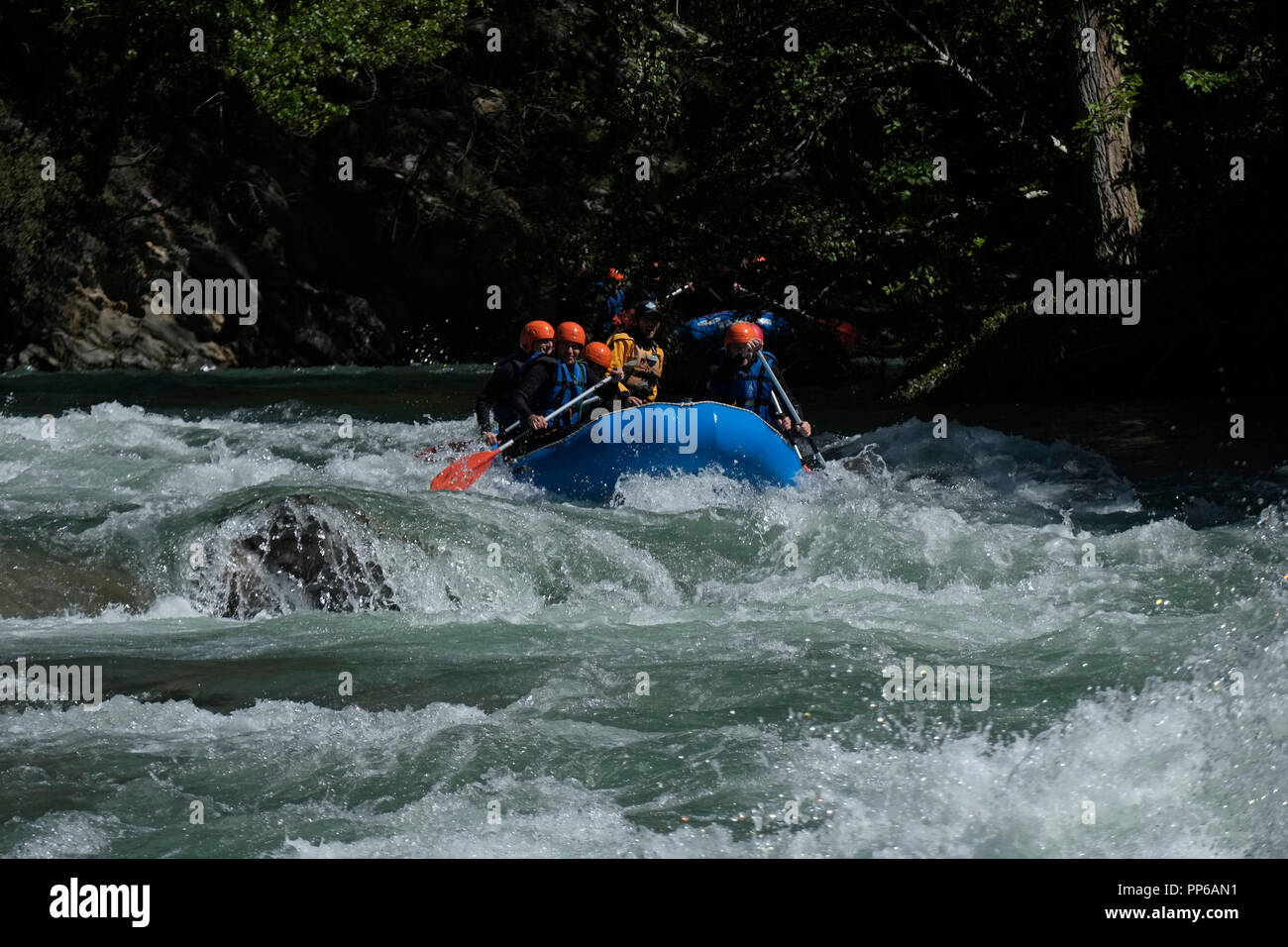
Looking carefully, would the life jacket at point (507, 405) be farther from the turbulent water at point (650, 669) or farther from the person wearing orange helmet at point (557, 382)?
the turbulent water at point (650, 669)

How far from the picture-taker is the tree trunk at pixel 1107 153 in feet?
46.2

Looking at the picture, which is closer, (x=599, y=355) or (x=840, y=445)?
(x=599, y=355)

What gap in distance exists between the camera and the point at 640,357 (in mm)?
12203

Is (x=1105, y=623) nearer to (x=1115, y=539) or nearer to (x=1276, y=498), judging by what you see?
(x=1115, y=539)

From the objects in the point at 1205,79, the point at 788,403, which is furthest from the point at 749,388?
the point at 1205,79

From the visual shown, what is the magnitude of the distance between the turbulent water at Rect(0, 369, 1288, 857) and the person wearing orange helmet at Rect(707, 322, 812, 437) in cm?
69

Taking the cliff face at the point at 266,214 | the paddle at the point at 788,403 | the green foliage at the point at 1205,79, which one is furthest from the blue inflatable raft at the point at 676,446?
the cliff face at the point at 266,214

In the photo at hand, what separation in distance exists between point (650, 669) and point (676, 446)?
12.4 feet

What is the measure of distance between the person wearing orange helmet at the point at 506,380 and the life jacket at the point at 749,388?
1339mm

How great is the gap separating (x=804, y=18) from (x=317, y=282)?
10211 mm

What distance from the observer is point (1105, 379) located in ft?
48.1

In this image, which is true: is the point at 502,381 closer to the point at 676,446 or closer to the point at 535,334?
the point at 535,334

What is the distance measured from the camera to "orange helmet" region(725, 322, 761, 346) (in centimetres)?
1062
